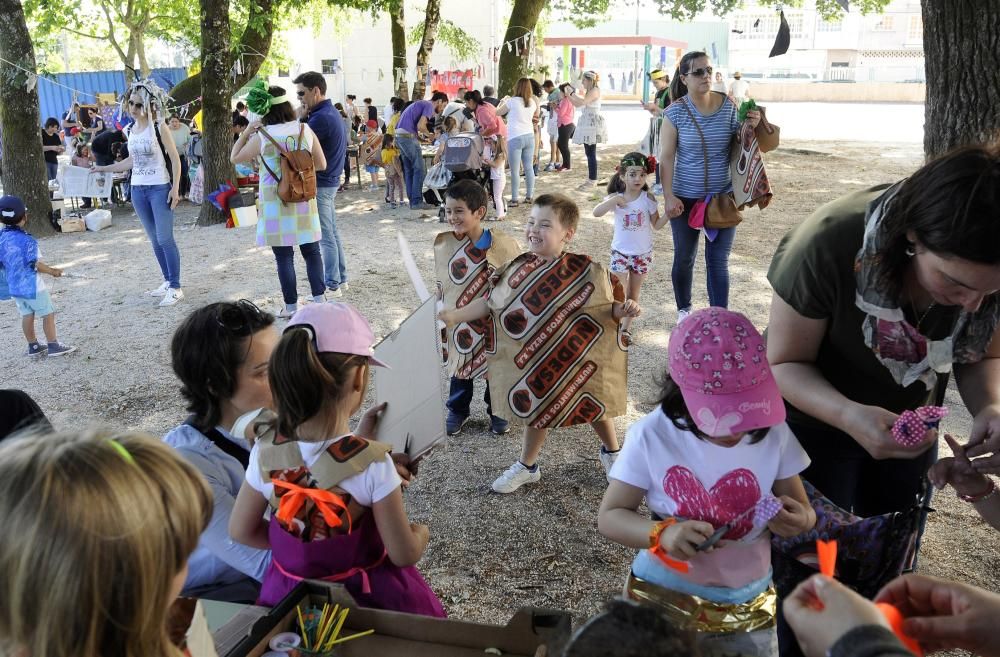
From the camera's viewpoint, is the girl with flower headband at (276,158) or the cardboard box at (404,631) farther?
the girl with flower headband at (276,158)

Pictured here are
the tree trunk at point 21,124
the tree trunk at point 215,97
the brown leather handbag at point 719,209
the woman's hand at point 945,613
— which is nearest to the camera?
the woman's hand at point 945,613

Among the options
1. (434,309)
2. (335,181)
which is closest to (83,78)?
(335,181)

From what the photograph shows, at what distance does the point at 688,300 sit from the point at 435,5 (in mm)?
11390

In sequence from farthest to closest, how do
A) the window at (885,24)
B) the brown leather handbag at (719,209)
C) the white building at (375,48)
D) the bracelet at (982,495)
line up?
the window at (885,24) → the white building at (375,48) → the brown leather handbag at (719,209) → the bracelet at (982,495)

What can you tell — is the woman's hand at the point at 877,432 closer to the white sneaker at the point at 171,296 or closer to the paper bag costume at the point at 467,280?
the paper bag costume at the point at 467,280

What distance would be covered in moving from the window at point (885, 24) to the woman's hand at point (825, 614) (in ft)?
197

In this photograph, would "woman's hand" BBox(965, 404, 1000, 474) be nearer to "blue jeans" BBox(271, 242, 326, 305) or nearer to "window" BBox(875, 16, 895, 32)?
"blue jeans" BBox(271, 242, 326, 305)

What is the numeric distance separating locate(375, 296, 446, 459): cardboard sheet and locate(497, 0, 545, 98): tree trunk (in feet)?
46.7

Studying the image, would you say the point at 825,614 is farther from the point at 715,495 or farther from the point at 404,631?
the point at 404,631

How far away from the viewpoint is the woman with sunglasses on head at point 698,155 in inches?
202

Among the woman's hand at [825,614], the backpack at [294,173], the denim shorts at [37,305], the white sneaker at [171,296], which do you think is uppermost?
the backpack at [294,173]

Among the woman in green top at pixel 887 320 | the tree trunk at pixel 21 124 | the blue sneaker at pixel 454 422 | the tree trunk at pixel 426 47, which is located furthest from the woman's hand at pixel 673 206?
the tree trunk at pixel 426 47

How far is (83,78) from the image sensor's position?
29.6m

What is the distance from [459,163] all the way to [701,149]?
188 inches
